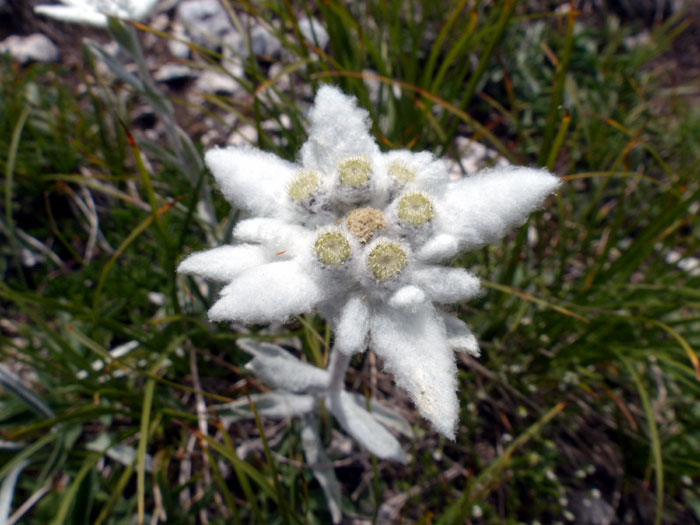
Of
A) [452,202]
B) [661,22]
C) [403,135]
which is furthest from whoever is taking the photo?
[661,22]

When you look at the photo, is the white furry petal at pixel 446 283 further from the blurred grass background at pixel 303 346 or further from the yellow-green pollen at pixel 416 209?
the blurred grass background at pixel 303 346

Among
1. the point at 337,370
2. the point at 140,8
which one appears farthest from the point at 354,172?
the point at 140,8

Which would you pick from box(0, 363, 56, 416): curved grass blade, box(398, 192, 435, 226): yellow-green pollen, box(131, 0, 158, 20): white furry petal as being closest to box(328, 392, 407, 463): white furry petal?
box(398, 192, 435, 226): yellow-green pollen

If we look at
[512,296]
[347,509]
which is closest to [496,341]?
[512,296]

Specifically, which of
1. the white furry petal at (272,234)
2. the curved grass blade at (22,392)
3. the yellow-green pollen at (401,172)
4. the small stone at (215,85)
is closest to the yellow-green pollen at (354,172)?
the yellow-green pollen at (401,172)

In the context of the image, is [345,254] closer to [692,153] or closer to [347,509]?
[347,509]

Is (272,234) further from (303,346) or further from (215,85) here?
(215,85)
